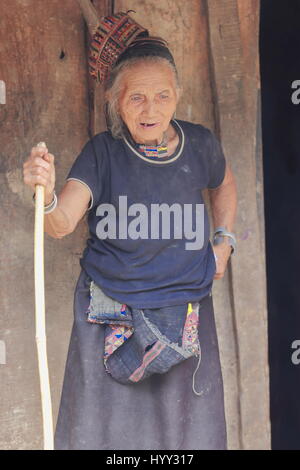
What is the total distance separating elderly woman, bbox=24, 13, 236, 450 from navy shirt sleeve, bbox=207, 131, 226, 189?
3.9 inches

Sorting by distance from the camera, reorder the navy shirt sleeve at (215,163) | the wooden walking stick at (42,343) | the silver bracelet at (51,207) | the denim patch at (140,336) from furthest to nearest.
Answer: the navy shirt sleeve at (215,163) → the denim patch at (140,336) → the silver bracelet at (51,207) → the wooden walking stick at (42,343)

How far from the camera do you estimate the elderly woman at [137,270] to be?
2414mm

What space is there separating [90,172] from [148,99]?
10.7 inches

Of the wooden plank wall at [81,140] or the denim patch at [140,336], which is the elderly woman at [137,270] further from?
the wooden plank wall at [81,140]

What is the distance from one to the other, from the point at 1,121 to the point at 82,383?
0.92m

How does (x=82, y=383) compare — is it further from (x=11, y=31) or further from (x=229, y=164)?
(x=11, y=31)

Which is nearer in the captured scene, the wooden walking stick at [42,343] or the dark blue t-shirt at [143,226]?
the wooden walking stick at [42,343]

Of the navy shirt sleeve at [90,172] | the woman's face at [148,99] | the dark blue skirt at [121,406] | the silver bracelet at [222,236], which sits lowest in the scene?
the dark blue skirt at [121,406]

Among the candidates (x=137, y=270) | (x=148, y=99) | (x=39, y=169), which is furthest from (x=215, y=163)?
(x=39, y=169)

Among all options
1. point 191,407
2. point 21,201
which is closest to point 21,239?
point 21,201

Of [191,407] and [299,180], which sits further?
[299,180]

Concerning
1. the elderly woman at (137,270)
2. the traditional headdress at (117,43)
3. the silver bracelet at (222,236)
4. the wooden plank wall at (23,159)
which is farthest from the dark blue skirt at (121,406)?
the traditional headdress at (117,43)

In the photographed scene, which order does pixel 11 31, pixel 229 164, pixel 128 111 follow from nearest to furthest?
pixel 128 111 → pixel 11 31 → pixel 229 164

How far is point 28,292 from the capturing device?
2832 millimetres
